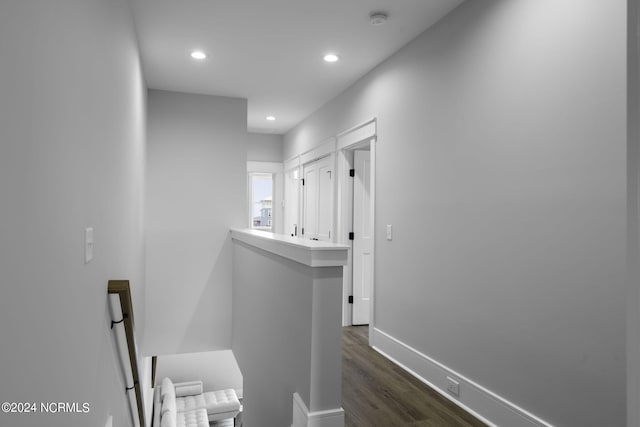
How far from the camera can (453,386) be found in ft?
8.52

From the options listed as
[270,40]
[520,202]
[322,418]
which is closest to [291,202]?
[270,40]

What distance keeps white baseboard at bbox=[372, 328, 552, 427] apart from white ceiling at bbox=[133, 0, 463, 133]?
7.79 feet

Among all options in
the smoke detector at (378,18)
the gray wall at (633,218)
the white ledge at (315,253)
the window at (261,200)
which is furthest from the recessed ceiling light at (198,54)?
the window at (261,200)

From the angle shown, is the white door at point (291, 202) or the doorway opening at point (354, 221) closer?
the doorway opening at point (354, 221)

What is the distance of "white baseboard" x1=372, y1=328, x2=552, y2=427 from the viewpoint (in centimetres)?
214

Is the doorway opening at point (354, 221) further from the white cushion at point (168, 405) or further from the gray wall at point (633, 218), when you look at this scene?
the gray wall at point (633, 218)

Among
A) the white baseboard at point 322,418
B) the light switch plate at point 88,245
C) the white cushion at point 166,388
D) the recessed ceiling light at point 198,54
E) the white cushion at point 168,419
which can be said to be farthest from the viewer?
the white cushion at point 166,388

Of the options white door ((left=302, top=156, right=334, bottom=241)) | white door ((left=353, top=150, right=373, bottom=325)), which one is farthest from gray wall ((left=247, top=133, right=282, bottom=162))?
white door ((left=353, top=150, right=373, bottom=325))

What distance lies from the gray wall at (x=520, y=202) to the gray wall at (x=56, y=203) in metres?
1.97

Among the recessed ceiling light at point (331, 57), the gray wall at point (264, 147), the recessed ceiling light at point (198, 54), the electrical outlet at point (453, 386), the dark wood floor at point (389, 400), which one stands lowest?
the dark wood floor at point (389, 400)

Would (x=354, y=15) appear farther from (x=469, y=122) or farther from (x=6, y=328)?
(x=6, y=328)

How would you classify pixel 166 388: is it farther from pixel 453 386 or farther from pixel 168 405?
pixel 453 386

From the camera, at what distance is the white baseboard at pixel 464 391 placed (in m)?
2.14

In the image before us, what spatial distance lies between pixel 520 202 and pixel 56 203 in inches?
80.8
